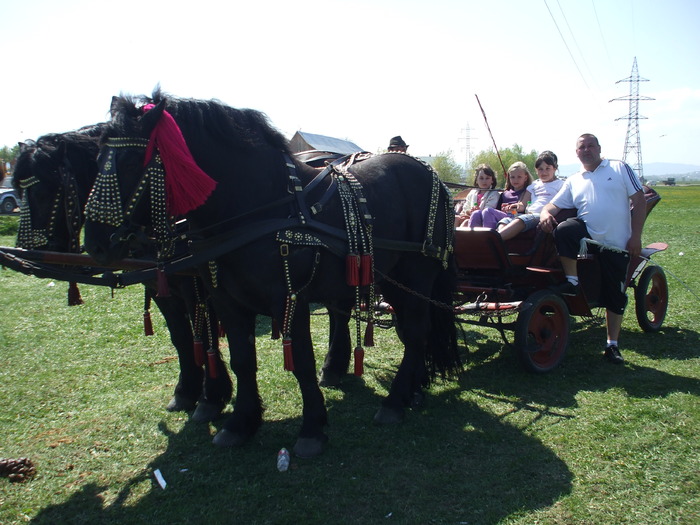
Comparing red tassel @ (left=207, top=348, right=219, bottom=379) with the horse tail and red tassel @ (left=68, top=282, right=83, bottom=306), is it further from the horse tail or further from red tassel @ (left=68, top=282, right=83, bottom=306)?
the horse tail

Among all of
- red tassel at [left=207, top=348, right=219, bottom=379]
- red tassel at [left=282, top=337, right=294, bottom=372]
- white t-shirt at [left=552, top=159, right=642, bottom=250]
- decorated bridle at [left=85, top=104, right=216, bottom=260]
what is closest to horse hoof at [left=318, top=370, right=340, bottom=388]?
red tassel at [left=207, top=348, right=219, bottom=379]

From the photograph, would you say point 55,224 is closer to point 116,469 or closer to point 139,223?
point 139,223

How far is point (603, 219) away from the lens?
197 inches

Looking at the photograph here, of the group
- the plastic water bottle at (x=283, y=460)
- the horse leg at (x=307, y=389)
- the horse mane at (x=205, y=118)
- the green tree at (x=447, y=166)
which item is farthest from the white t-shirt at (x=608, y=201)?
the green tree at (x=447, y=166)

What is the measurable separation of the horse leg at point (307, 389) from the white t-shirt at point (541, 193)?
3.02m

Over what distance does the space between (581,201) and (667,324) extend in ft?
8.13

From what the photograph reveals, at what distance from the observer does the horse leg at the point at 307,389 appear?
3.51m

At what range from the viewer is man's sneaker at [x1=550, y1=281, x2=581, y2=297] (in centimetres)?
513

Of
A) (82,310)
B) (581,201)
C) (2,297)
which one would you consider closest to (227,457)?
(581,201)

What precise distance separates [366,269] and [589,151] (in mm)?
2787

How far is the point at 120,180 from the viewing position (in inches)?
116

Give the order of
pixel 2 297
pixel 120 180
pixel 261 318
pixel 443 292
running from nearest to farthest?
pixel 120 180
pixel 443 292
pixel 261 318
pixel 2 297

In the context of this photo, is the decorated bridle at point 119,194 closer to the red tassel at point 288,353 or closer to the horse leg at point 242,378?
the horse leg at point 242,378

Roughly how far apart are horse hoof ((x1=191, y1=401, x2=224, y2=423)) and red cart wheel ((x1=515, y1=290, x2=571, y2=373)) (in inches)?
103
